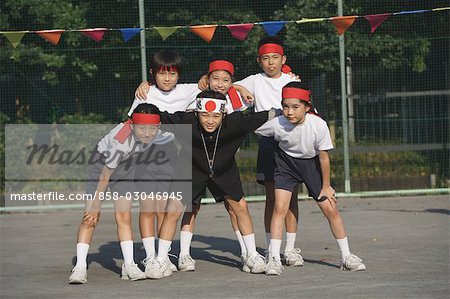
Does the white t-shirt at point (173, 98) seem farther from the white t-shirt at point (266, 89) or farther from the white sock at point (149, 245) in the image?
the white sock at point (149, 245)

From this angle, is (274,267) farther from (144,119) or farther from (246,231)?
(144,119)

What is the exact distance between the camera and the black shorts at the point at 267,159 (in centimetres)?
809

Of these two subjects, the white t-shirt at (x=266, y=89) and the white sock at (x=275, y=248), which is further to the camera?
the white t-shirt at (x=266, y=89)

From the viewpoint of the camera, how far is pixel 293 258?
7.94m

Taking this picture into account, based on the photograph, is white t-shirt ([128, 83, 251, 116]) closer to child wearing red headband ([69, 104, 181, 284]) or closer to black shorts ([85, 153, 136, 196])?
child wearing red headband ([69, 104, 181, 284])

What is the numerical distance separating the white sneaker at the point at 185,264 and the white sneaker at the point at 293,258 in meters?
0.77

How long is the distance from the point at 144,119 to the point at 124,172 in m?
0.45

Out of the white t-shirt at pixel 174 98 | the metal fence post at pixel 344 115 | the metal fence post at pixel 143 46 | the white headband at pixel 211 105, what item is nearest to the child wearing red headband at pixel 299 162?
the white headband at pixel 211 105

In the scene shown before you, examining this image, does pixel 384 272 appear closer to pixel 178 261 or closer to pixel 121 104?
pixel 178 261

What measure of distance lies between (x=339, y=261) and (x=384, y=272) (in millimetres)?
816

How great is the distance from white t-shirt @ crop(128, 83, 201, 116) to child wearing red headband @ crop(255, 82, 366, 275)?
73cm

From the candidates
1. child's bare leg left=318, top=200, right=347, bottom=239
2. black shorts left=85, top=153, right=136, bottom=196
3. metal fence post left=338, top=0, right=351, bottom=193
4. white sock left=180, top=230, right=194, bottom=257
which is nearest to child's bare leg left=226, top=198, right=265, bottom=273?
white sock left=180, top=230, right=194, bottom=257

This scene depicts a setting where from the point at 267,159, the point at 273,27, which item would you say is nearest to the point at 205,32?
the point at 273,27

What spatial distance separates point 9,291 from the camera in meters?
6.95
